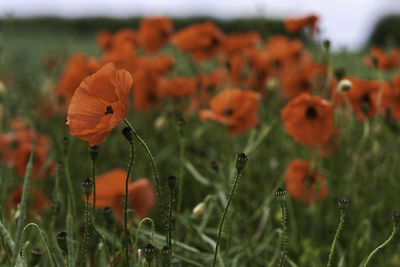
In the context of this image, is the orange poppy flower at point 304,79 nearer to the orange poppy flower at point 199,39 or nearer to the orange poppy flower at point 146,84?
the orange poppy flower at point 199,39

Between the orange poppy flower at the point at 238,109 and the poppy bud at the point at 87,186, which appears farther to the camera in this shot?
the orange poppy flower at the point at 238,109

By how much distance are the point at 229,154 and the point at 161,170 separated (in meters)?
0.31

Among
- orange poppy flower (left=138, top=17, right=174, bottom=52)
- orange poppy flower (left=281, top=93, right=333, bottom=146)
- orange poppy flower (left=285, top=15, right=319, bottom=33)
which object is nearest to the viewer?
orange poppy flower (left=281, top=93, right=333, bottom=146)

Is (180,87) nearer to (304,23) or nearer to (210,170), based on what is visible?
(304,23)

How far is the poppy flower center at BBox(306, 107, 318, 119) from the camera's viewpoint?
116 centimetres

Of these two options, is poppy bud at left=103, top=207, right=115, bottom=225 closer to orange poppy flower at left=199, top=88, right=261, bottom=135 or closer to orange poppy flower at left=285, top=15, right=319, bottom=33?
orange poppy flower at left=199, top=88, right=261, bottom=135

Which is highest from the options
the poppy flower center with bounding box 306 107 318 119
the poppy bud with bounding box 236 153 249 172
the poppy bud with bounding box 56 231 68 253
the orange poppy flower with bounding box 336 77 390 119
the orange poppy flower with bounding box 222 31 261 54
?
the poppy bud with bounding box 236 153 249 172

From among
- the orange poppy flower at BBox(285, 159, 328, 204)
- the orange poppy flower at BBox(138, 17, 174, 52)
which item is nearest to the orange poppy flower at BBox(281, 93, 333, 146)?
the orange poppy flower at BBox(285, 159, 328, 204)

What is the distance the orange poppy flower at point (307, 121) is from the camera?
1085mm

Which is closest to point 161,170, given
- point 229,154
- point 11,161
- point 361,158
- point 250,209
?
point 229,154

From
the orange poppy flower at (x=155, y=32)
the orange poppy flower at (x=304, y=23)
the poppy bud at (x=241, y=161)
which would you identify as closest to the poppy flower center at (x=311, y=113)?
the orange poppy flower at (x=304, y=23)

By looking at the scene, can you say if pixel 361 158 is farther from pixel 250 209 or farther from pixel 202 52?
pixel 202 52

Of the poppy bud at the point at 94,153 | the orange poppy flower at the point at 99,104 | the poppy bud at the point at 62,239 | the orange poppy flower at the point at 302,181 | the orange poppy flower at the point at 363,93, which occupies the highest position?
the orange poppy flower at the point at 99,104

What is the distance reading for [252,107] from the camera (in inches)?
51.6
